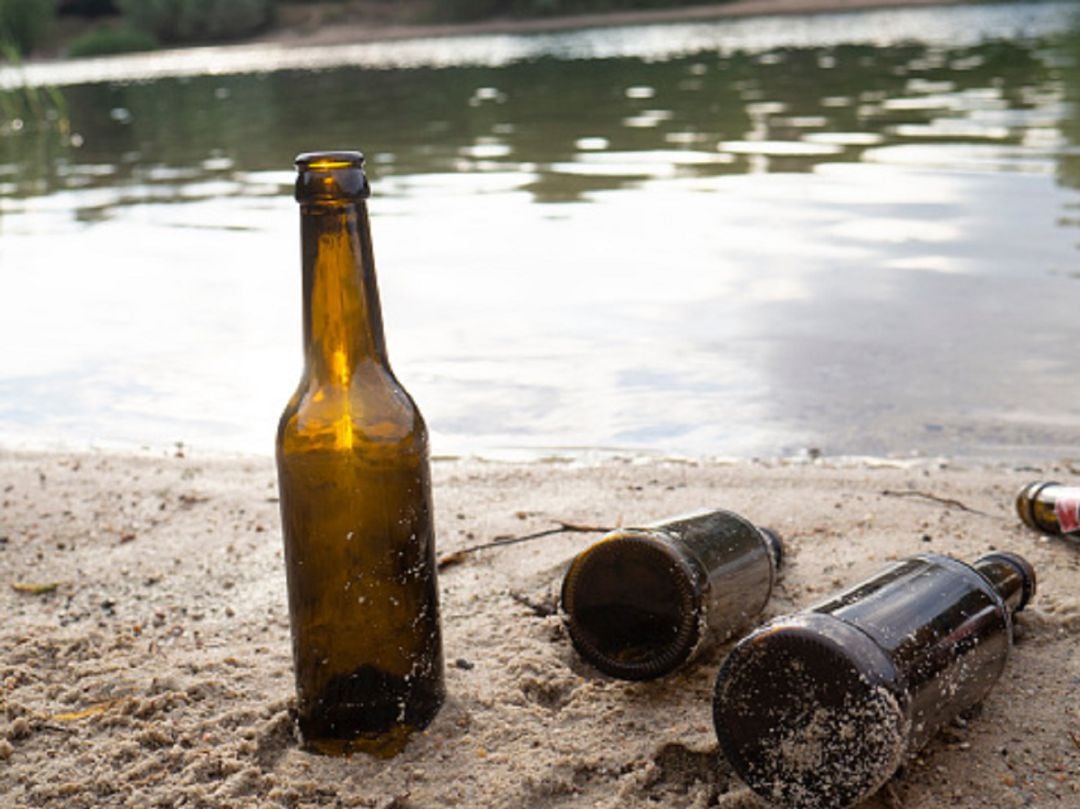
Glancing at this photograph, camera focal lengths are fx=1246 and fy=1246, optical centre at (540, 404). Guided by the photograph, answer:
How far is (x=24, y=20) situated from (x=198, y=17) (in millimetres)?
6077

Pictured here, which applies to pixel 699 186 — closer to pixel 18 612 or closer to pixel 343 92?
pixel 18 612

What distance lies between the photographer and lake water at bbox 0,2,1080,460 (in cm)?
404

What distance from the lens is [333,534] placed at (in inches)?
72.3

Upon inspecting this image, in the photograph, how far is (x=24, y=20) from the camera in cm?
4384

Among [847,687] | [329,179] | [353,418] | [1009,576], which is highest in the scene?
[329,179]

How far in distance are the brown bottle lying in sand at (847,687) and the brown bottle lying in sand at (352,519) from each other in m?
0.50

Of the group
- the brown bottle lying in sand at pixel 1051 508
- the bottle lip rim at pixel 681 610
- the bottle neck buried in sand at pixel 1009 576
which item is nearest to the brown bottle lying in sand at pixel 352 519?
the bottle lip rim at pixel 681 610

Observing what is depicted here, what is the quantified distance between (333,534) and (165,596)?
83 centimetres

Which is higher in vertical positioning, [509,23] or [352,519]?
[352,519]

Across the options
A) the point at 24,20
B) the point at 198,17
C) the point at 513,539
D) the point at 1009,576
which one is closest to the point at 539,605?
the point at 513,539

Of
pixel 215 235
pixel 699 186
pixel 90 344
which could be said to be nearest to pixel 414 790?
pixel 90 344

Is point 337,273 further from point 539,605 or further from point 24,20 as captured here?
point 24,20

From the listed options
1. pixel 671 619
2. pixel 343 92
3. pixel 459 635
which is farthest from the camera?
pixel 343 92

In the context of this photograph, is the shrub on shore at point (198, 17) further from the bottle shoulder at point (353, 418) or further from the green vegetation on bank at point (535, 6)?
the bottle shoulder at point (353, 418)
